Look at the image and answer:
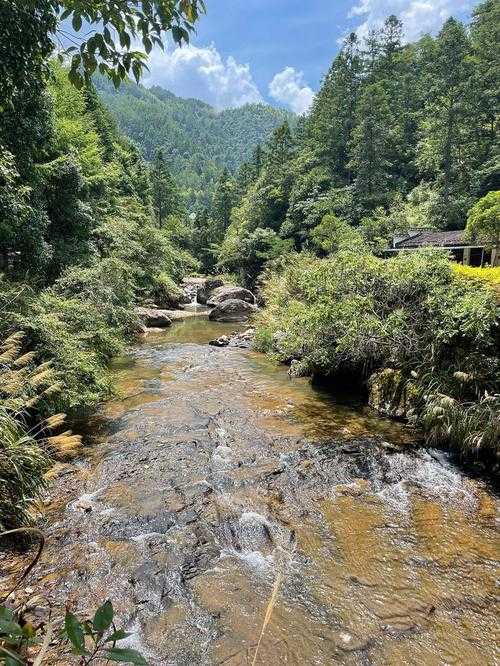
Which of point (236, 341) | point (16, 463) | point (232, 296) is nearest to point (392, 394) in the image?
point (16, 463)

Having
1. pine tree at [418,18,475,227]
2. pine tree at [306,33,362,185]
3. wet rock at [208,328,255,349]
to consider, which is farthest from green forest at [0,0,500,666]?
pine tree at [306,33,362,185]

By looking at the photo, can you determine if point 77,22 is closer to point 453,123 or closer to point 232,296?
point 232,296

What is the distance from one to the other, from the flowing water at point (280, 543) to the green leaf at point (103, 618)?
10.5 feet

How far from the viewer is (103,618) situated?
138 cm

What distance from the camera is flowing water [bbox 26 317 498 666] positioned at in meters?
4.34

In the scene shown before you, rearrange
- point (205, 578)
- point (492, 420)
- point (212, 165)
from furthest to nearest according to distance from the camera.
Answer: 1. point (212, 165)
2. point (492, 420)
3. point (205, 578)

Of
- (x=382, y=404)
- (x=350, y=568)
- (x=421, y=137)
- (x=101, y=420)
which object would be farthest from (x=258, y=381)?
(x=421, y=137)

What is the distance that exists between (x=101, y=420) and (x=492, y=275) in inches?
383

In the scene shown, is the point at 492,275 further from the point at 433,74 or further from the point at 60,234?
the point at 433,74

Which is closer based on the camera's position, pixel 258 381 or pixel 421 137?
pixel 258 381

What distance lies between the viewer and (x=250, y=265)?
134 feet

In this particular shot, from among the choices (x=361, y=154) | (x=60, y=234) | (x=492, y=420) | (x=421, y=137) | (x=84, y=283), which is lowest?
(x=492, y=420)

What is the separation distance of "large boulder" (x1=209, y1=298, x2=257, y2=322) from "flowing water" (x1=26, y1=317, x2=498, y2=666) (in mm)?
19494

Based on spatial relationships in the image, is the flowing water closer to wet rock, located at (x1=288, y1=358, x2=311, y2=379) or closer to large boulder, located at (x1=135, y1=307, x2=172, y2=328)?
wet rock, located at (x1=288, y1=358, x2=311, y2=379)
